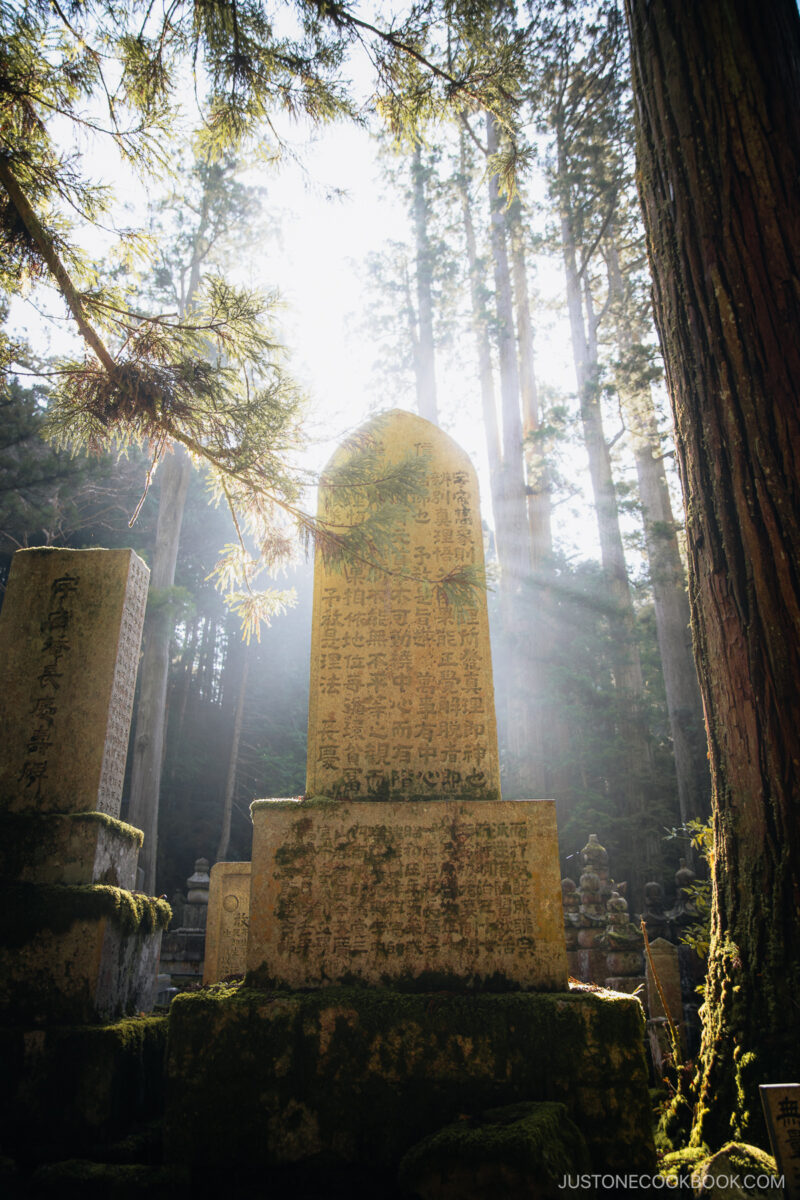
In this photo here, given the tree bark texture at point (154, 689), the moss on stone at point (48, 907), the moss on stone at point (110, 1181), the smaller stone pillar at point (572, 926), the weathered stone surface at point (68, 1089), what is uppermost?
the tree bark texture at point (154, 689)

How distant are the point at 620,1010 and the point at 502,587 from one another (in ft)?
38.6

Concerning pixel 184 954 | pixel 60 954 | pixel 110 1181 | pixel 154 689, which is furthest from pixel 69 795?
pixel 154 689

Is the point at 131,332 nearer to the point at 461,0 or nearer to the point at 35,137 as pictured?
the point at 35,137

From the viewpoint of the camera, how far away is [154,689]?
1137 centimetres

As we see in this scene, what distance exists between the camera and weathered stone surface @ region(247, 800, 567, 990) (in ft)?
8.90

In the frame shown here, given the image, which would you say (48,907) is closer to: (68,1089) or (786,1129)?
(68,1089)

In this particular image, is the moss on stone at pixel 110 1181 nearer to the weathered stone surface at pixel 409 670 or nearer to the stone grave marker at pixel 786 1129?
the weathered stone surface at pixel 409 670

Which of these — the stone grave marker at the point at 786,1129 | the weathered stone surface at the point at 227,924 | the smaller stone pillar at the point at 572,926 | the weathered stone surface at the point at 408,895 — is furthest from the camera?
the smaller stone pillar at the point at 572,926

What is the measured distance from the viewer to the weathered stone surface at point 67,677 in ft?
11.7

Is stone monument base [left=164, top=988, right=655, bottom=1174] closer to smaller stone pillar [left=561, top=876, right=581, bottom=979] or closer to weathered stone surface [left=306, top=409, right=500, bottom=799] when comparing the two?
weathered stone surface [left=306, top=409, right=500, bottom=799]

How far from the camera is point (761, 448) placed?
8.31ft

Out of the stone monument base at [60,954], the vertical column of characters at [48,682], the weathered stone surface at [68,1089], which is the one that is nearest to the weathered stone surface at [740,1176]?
the weathered stone surface at [68,1089]

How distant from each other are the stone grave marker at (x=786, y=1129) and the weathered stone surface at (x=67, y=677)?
308cm

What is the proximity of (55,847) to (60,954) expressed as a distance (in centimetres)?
49
